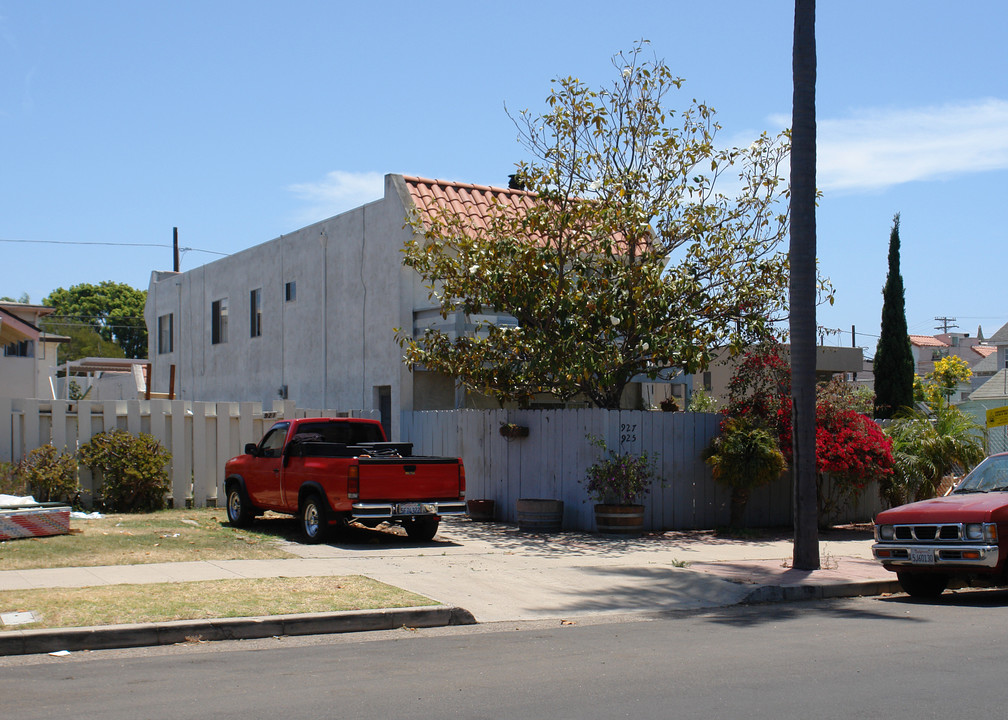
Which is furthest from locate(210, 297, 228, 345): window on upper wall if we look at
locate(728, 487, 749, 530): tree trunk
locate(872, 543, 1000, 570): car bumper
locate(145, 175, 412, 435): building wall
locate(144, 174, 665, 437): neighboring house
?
locate(872, 543, 1000, 570): car bumper

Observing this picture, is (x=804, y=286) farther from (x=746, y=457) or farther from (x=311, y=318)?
(x=311, y=318)

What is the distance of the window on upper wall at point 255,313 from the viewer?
96.4 feet

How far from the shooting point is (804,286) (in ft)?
43.9

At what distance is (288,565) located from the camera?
1261 cm

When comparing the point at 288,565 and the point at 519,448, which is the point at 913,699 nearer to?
the point at 288,565

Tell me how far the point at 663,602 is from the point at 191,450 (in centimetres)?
1106

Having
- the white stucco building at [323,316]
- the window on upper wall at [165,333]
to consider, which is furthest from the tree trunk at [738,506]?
the window on upper wall at [165,333]

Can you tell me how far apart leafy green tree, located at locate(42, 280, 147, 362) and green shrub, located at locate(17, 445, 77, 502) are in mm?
74842

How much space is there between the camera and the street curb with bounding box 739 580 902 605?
11.7m

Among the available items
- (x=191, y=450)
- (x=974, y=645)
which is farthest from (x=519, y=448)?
(x=974, y=645)

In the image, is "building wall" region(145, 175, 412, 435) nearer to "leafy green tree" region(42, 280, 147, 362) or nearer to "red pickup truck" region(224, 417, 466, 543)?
"red pickup truck" region(224, 417, 466, 543)

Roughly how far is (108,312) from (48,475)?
78601mm

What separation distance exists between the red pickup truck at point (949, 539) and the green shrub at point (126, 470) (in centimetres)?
1214

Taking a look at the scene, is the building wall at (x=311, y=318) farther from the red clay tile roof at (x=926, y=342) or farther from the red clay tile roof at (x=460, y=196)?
the red clay tile roof at (x=926, y=342)
